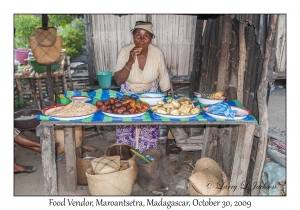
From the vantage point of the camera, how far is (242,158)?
2.98m

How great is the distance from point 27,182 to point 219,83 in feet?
10.6

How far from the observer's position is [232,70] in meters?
3.52

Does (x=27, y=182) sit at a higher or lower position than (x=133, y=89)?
lower

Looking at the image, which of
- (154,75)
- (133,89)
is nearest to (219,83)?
(154,75)

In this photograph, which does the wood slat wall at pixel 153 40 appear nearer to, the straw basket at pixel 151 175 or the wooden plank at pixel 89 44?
the wooden plank at pixel 89 44

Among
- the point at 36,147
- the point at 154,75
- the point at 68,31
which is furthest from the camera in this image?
the point at 68,31

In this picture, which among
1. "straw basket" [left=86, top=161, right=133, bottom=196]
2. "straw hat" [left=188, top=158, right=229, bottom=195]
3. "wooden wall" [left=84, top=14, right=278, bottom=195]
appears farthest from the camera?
"straw hat" [left=188, top=158, right=229, bottom=195]

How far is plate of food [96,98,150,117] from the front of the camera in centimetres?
269

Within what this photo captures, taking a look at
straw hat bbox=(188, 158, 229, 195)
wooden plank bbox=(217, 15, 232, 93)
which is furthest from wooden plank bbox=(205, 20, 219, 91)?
straw hat bbox=(188, 158, 229, 195)

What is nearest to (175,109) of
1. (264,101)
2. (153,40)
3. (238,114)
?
(238,114)

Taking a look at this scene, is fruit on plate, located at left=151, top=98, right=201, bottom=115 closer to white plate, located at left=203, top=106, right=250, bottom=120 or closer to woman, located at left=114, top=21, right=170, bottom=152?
white plate, located at left=203, top=106, right=250, bottom=120

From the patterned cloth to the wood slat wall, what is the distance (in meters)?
2.95

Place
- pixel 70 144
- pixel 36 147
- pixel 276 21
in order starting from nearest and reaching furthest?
1. pixel 276 21
2. pixel 70 144
3. pixel 36 147
